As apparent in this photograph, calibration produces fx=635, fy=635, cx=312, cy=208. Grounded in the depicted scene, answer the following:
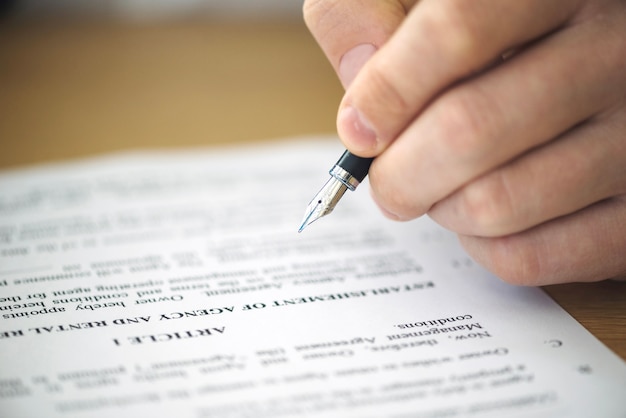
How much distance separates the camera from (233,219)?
2.08ft

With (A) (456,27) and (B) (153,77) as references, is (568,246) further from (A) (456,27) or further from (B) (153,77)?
(B) (153,77)

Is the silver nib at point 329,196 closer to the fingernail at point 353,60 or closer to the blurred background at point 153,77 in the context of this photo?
the fingernail at point 353,60

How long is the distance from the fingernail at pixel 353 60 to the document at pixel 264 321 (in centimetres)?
15

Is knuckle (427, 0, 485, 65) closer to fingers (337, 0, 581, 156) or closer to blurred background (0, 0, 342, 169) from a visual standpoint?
fingers (337, 0, 581, 156)

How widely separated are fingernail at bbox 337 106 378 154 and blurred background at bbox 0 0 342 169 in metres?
0.47

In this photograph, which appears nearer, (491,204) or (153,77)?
(491,204)

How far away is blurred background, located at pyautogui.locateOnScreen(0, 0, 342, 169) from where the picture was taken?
914 mm

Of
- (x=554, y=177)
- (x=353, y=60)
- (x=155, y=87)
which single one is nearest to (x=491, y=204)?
(x=554, y=177)

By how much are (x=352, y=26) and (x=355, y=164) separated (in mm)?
101

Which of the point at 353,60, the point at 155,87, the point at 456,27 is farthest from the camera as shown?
the point at 155,87

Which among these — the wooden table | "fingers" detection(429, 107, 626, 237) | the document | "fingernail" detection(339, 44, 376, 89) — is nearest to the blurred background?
the wooden table

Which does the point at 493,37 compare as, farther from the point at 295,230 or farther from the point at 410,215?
the point at 295,230

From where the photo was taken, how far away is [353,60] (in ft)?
1.57

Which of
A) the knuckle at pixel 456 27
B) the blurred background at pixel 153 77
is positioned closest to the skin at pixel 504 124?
the knuckle at pixel 456 27
